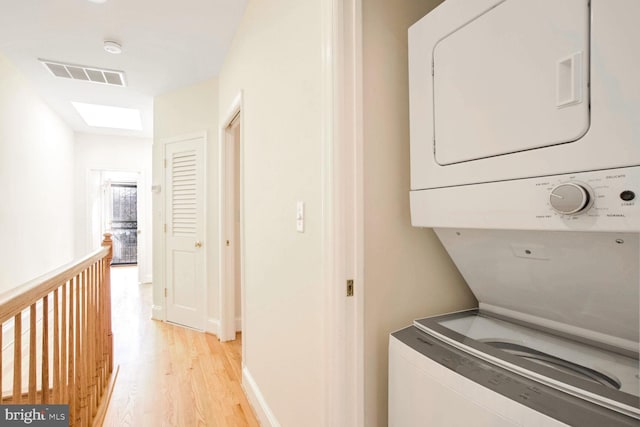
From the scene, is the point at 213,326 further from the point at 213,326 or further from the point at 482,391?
the point at 482,391

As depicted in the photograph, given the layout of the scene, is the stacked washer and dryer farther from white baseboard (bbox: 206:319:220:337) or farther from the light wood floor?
white baseboard (bbox: 206:319:220:337)

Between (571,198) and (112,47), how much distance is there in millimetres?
3273

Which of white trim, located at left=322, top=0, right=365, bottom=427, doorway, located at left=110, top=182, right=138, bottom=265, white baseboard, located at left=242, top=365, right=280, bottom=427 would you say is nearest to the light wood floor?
white baseboard, located at left=242, top=365, right=280, bottom=427

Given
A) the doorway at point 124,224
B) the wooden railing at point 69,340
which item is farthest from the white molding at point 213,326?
the doorway at point 124,224

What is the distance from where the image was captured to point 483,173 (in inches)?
34.3

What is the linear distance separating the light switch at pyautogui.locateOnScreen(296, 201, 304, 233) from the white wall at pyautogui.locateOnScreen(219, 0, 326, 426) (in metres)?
0.03

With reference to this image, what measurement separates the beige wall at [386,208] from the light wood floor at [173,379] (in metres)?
1.25

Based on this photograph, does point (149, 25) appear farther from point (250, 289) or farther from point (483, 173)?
point (483, 173)

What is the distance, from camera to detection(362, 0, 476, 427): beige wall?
118 centimetres

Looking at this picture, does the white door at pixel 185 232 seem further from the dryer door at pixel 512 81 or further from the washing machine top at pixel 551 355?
the dryer door at pixel 512 81

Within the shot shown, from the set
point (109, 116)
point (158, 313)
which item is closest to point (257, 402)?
point (158, 313)

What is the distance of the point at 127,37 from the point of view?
8.76 ft

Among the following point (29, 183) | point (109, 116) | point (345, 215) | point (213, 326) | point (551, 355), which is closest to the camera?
point (551, 355)

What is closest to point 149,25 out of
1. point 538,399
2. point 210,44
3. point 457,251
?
point 210,44
